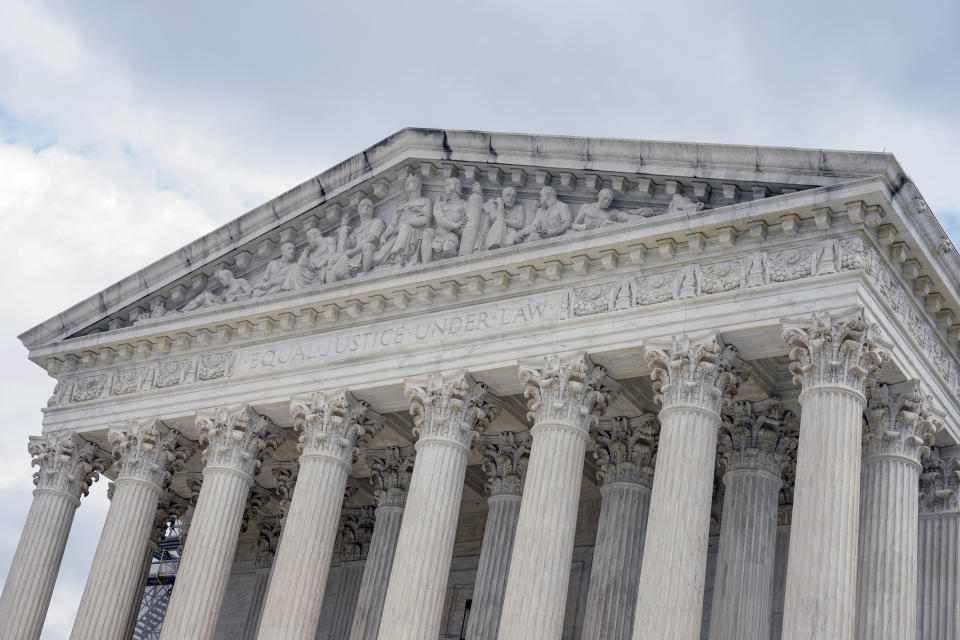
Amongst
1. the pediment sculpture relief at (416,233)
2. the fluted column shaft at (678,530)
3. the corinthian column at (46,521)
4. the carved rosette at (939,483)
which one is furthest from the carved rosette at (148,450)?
the carved rosette at (939,483)

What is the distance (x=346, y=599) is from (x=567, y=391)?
46.5 ft

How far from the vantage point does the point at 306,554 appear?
32312 millimetres

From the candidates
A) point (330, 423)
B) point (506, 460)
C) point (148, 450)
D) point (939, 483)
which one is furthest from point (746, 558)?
point (148, 450)

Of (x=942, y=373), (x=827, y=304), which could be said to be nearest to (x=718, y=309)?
(x=827, y=304)

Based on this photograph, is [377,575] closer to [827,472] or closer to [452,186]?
[452,186]

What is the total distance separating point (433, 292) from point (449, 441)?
3.74m

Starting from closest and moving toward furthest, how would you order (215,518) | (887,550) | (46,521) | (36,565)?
(887,550) → (215,518) → (36,565) → (46,521)

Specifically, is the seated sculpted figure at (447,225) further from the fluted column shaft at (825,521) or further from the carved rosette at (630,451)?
the fluted column shaft at (825,521)

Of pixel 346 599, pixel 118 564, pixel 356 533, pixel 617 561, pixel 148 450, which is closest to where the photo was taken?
pixel 617 561

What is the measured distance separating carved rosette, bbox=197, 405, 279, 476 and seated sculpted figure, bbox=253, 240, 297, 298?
129 inches

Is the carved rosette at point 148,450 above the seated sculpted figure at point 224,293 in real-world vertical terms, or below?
below

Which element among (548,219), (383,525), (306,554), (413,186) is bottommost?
(306,554)

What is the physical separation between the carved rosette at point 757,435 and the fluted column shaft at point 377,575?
31.7 feet

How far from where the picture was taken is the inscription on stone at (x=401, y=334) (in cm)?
3138
